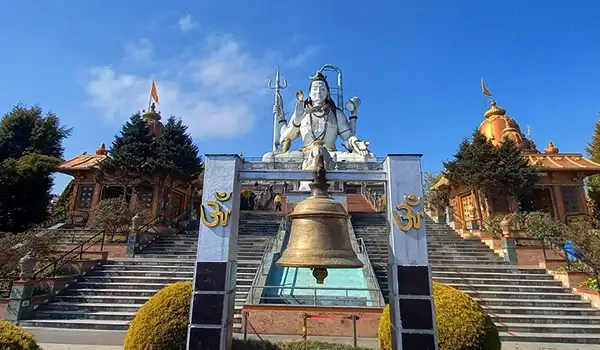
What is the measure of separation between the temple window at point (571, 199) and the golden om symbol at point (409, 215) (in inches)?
758

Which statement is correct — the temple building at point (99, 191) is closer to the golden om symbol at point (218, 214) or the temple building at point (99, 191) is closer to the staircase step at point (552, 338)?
the golden om symbol at point (218, 214)

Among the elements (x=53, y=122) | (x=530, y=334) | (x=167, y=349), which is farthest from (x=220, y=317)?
(x=53, y=122)

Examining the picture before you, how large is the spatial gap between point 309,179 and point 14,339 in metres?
3.55

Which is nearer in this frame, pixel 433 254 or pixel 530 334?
pixel 530 334

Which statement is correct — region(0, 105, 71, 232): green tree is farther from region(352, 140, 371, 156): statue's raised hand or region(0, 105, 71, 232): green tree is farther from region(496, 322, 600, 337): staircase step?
region(496, 322, 600, 337): staircase step

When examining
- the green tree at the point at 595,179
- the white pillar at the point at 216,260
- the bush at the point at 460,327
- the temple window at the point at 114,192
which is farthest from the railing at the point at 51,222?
the green tree at the point at 595,179

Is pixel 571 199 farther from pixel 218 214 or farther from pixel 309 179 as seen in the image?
pixel 218 214

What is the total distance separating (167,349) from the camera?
4.15 m

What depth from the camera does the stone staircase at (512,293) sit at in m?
7.29

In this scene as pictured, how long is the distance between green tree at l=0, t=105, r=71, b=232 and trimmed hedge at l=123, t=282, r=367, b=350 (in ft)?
62.1

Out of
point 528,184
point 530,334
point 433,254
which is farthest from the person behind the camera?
point 528,184

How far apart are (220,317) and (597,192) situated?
24555mm

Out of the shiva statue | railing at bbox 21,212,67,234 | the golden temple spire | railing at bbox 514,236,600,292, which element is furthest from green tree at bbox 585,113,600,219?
railing at bbox 21,212,67,234

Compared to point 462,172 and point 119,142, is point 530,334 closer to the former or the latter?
point 462,172
